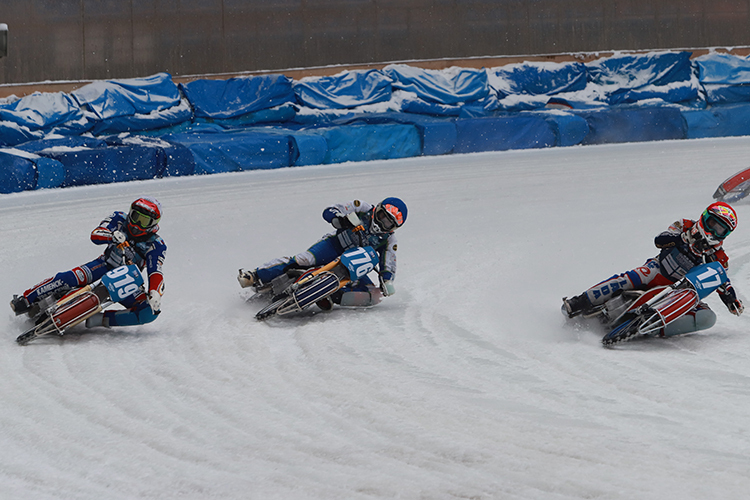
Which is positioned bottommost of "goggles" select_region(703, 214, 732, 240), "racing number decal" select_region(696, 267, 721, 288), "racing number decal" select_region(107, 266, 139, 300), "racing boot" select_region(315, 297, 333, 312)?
"racing boot" select_region(315, 297, 333, 312)

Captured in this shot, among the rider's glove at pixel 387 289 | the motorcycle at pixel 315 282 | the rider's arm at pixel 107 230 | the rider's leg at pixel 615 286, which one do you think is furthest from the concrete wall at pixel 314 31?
the rider's leg at pixel 615 286

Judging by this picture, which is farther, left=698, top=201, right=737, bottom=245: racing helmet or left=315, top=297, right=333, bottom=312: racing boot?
left=315, top=297, right=333, bottom=312: racing boot

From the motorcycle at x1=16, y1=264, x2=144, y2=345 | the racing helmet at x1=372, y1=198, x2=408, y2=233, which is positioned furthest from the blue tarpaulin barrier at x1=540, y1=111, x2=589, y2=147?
the motorcycle at x1=16, y1=264, x2=144, y2=345

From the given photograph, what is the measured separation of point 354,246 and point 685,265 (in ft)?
8.80

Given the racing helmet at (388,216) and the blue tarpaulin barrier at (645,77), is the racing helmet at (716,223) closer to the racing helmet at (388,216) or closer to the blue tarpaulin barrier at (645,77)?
the racing helmet at (388,216)

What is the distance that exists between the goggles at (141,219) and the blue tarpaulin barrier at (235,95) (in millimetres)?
13239

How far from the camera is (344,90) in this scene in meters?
20.6

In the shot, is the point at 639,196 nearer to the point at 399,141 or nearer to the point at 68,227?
the point at 399,141

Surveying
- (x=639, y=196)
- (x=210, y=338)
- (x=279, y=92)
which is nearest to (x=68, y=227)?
(x=210, y=338)

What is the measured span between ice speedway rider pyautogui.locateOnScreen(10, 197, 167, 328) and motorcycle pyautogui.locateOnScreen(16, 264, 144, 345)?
9 cm

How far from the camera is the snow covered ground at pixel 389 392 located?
3.57 meters

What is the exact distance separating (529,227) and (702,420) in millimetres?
6559

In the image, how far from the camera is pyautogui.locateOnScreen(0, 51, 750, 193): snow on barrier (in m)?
15.2

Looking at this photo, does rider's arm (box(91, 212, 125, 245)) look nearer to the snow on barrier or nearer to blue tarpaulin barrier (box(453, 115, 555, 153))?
the snow on barrier
